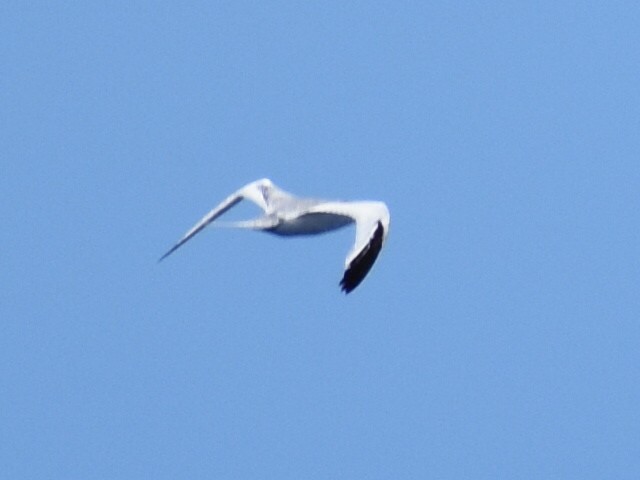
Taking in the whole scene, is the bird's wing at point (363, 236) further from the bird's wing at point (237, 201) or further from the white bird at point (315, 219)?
the bird's wing at point (237, 201)

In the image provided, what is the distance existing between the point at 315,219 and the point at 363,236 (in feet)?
9.28

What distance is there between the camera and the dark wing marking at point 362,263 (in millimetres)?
24594

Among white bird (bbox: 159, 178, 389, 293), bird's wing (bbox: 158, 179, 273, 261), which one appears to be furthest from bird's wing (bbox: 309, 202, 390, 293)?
bird's wing (bbox: 158, 179, 273, 261)

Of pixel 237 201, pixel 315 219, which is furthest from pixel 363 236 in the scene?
pixel 237 201

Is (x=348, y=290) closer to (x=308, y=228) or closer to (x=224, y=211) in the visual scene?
(x=308, y=228)

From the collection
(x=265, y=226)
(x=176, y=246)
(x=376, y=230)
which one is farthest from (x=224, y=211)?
(x=376, y=230)

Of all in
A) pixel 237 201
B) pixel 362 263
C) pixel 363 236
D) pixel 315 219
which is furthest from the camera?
pixel 237 201

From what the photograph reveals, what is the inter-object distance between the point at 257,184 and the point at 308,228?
11.3 ft

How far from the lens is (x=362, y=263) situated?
2483 centimetres

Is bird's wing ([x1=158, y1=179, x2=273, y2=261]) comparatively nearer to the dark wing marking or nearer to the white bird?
the white bird

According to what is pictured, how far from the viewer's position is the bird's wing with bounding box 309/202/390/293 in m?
24.7

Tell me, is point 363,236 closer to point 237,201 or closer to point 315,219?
point 315,219

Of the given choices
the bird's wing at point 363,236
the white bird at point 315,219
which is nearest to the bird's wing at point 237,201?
the white bird at point 315,219

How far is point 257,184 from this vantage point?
31688 millimetres
